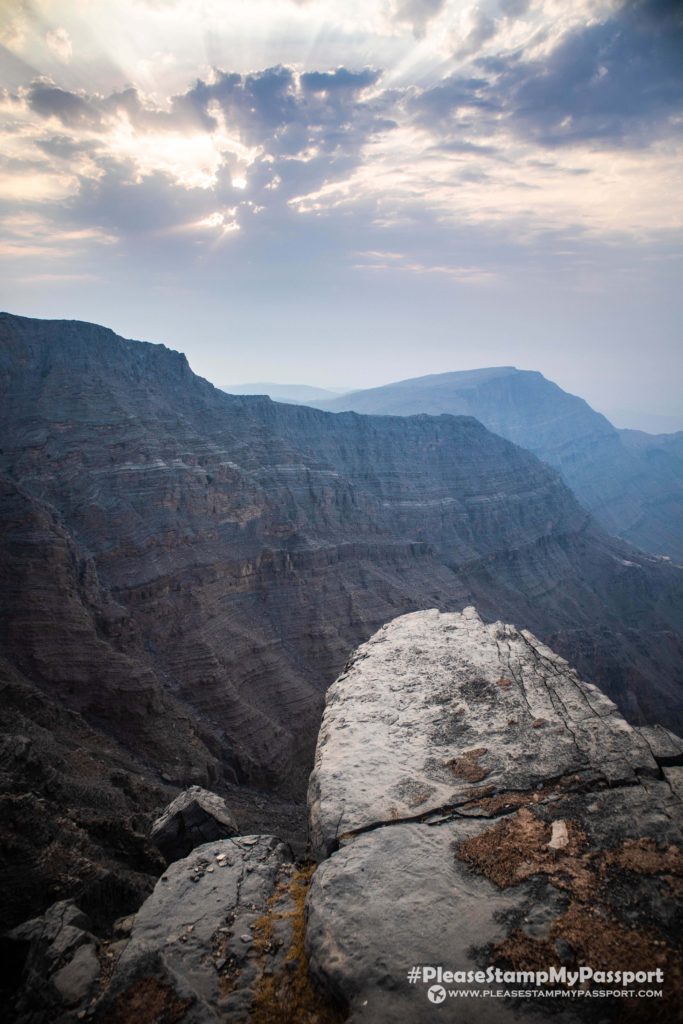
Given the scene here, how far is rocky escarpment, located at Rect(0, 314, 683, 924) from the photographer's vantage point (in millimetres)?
24156

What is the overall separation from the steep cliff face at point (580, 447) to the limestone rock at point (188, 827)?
469ft

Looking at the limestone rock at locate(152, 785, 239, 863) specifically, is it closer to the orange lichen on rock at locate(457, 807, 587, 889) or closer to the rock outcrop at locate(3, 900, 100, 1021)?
the rock outcrop at locate(3, 900, 100, 1021)

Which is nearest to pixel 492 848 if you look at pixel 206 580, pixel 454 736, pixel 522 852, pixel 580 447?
pixel 522 852

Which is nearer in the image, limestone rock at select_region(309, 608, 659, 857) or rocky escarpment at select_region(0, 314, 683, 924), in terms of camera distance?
limestone rock at select_region(309, 608, 659, 857)

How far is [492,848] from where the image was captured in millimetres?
7891

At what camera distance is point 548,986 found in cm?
587

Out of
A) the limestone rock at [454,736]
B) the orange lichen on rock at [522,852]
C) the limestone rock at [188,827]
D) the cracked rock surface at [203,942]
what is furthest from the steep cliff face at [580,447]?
the cracked rock surface at [203,942]

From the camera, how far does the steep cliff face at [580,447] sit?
150 m

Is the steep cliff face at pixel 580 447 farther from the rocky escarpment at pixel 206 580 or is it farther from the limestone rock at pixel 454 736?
the limestone rock at pixel 454 736

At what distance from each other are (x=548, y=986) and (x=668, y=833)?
2994 millimetres

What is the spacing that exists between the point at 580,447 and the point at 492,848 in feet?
626

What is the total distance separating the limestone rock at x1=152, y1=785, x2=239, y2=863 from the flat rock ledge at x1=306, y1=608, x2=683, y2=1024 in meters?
5.76

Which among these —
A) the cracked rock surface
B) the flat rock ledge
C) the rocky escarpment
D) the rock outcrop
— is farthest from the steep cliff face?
the rock outcrop

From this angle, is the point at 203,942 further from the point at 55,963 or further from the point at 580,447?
the point at 580,447
